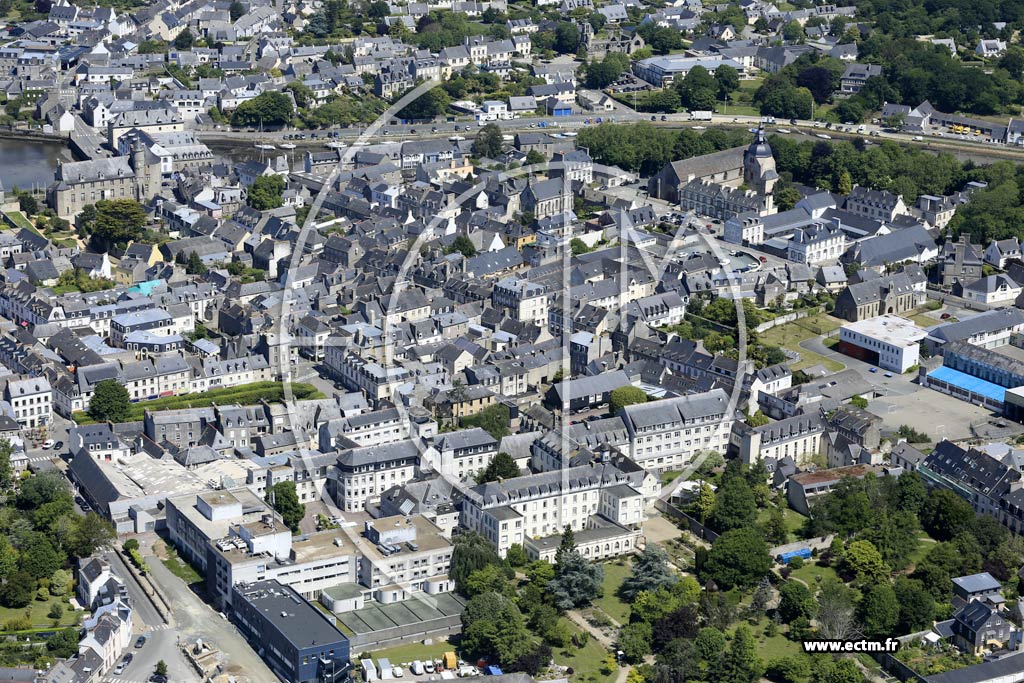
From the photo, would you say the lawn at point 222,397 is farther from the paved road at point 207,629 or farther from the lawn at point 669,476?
the lawn at point 669,476

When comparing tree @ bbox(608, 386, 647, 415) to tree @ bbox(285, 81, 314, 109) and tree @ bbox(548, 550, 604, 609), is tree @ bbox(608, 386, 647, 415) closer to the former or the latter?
tree @ bbox(548, 550, 604, 609)

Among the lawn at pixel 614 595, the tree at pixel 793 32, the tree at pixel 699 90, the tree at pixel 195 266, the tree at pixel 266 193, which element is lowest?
the lawn at pixel 614 595

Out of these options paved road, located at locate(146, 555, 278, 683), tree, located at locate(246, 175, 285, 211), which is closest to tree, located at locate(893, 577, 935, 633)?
paved road, located at locate(146, 555, 278, 683)

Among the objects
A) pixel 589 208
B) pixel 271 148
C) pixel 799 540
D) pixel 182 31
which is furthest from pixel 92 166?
pixel 799 540

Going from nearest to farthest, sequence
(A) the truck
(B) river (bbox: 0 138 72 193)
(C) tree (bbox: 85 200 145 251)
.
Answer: (A) the truck → (C) tree (bbox: 85 200 145 251) → (B) river (bbox: 0 138 72 193)

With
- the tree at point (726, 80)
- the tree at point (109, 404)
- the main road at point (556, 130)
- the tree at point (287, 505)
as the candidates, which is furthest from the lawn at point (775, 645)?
the tree at point (726, 80)
